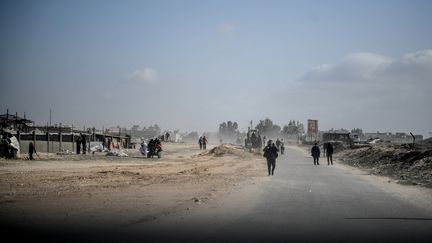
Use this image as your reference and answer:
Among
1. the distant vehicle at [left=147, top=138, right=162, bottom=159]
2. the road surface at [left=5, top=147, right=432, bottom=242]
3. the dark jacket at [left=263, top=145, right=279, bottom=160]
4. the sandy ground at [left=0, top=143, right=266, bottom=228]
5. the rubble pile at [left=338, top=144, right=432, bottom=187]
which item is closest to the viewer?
the road surface at [left=5, top=147, right=432, bottom=242]

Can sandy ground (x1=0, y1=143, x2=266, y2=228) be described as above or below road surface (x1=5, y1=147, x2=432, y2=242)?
above

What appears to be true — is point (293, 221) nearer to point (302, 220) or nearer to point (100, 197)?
point (302, 220)

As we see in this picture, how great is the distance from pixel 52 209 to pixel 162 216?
2801mm

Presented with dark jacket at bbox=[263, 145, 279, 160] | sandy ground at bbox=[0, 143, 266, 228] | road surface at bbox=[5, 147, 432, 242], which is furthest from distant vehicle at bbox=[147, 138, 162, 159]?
road surface at bbox=[5, 147, 432, 242]

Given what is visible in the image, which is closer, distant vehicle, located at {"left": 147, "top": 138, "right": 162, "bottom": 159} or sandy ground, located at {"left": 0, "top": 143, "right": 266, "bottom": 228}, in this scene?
sandy ground, located at {"left": 0, "top": 143, "right": 266, "bottom": 228}

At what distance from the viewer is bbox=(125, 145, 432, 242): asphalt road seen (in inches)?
348

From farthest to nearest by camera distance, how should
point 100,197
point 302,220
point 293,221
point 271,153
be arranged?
point 271,153 < point 100,197 < point 302,220 < point 293,221

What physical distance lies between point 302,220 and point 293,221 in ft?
0.84

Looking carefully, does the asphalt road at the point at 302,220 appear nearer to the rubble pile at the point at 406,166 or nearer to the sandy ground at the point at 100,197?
the sandy ground at the point at 100,197

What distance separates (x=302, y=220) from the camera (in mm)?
10688

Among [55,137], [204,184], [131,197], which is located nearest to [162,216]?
[131,197]

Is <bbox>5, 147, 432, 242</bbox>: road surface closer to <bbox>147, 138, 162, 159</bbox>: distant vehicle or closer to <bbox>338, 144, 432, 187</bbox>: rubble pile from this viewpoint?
<bbox>338, 144, 432, 187</bbox>: rubble pile

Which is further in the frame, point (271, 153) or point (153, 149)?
point (153, 149)

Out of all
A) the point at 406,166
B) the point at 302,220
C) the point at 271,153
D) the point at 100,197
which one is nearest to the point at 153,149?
the point at 271,153
